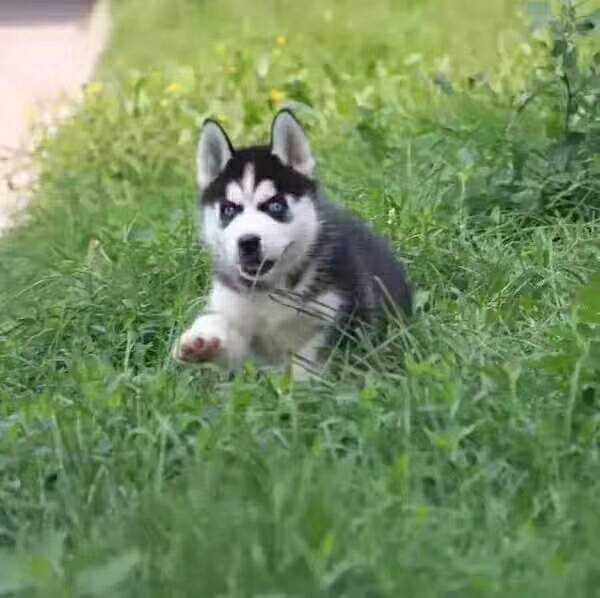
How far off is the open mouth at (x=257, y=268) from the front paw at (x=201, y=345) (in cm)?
20

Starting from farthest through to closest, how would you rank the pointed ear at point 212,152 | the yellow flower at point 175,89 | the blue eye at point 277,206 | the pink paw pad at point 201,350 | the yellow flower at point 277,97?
the yellow flower at point 175,89 < the yellow flower at point 277,97 < the pointed ear at point 212,152 < the blue eye at point 277,206 < the pink paw pad at point 201,350

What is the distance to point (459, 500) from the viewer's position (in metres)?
4.37

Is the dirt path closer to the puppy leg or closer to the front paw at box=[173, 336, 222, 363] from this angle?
the puppy leg

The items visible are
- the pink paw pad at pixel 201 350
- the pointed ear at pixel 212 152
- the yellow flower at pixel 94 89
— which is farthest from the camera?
the yellow flower at pixel 94 89

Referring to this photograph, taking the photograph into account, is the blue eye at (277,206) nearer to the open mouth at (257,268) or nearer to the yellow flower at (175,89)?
the open mouth at (257,268)

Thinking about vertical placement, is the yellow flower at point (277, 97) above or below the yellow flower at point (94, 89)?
above

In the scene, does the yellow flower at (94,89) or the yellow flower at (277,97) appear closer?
the yellow flower at (277,97)

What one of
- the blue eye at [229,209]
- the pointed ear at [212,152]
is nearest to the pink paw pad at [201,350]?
the blue eye at [229,209]

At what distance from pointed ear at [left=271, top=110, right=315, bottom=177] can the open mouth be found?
1.31 feet

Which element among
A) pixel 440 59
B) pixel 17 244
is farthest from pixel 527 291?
pixel 440 59

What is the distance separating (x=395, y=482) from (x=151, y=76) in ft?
20.1

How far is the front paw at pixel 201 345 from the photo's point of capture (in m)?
5.67

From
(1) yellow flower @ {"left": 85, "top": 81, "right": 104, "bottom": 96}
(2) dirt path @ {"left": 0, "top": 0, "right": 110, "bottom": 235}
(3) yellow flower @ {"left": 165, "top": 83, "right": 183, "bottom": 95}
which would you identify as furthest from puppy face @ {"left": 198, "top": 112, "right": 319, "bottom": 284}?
(1) yellow flower @ {"left": 85, "top": 81, "right": 104, "bottom": 96}

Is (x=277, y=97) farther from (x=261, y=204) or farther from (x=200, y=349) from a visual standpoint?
(x=200, y=349)
